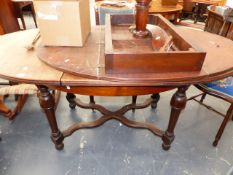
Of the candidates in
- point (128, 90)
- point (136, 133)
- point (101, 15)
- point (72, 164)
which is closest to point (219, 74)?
point (128, 90)

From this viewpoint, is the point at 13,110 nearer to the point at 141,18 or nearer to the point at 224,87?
the point at 141,18

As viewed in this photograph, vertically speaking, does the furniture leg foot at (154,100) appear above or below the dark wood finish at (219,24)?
below

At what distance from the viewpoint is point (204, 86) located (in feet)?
4.25

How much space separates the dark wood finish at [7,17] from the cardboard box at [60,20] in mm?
1785

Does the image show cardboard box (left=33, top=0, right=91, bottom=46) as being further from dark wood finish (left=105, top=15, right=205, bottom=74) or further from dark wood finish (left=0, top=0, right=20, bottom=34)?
dark wood finish (left=0, top=0, right=20, bottom=34)

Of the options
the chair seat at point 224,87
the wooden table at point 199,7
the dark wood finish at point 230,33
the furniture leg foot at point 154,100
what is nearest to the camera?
the chair seat at point 224,87

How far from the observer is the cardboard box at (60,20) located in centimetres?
88

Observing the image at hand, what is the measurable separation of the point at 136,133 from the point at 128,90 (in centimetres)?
80

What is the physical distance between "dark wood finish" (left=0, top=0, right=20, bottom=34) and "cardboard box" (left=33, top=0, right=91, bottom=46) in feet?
5.86

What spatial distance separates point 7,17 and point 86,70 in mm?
2320

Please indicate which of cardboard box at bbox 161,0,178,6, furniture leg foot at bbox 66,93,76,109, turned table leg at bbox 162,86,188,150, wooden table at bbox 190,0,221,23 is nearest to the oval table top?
turned table leg at bbox 162,86,188,150

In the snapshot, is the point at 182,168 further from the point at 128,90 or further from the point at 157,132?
the point at 128,90

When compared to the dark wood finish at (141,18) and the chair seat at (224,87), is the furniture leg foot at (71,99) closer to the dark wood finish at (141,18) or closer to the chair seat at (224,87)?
the dark wood finish at (141,18)

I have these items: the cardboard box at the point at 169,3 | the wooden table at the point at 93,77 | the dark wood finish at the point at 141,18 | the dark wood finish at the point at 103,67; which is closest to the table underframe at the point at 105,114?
the wooden table at the point at 93,77
